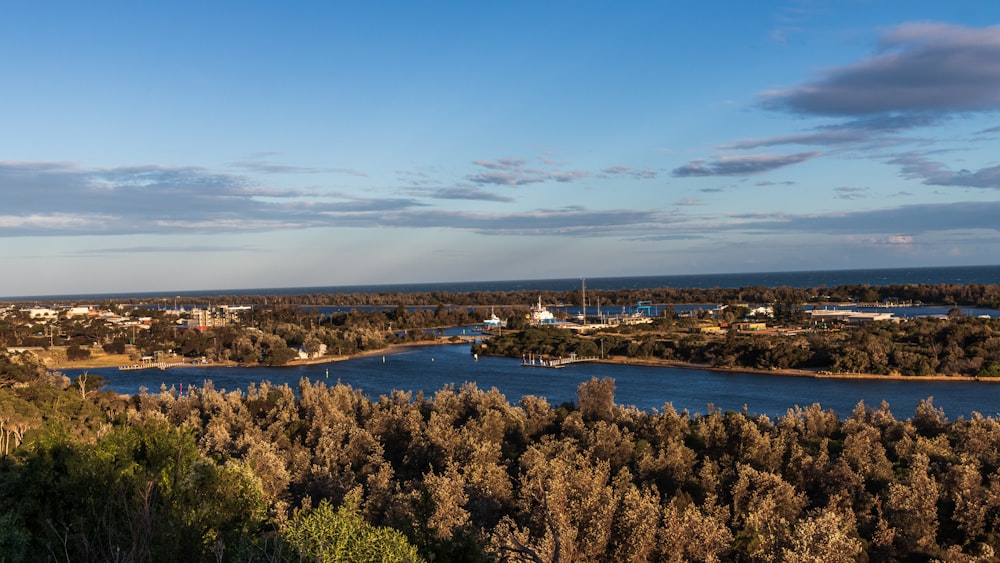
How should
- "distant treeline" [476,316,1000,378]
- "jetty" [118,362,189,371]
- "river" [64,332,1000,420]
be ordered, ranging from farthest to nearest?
"jetty" [118,362,189,371]
"distant treeline" [476,316,1000,378]
"river" [64,332,1000,420]

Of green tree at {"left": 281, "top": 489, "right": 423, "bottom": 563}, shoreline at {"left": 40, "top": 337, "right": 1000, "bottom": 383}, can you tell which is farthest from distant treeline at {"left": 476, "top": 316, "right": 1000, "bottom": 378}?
green tree at {"left": 281, "top": 489, "right": 423, "bottom": 563}

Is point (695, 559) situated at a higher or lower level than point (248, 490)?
lower

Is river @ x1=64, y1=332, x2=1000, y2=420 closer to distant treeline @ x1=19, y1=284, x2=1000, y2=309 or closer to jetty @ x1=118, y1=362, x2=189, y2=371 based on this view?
→ jetty @ x1=118, y1=362, x2=189, y2=371

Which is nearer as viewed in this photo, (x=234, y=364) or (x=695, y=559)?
(x=695, y=559)

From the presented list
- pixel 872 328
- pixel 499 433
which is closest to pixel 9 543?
pixel 499 433

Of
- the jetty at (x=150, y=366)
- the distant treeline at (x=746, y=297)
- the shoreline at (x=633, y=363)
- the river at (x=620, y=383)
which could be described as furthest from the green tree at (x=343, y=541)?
the distant treeline at (x=746, y=297)

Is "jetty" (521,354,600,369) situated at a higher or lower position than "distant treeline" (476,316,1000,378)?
lower

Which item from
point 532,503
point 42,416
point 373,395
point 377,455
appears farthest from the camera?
point 373,395

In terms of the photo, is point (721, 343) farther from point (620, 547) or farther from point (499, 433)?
point (620, 547)

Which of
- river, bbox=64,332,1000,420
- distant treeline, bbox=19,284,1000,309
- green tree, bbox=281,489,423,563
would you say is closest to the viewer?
green tree, bbox=281,489,423,563

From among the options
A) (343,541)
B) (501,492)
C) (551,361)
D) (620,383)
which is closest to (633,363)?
(551,361)
